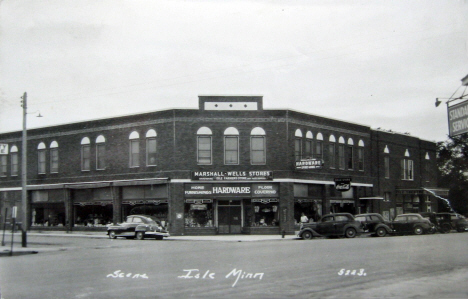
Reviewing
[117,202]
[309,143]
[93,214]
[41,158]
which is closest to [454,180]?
[309,143]

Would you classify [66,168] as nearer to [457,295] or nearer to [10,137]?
[10,137]

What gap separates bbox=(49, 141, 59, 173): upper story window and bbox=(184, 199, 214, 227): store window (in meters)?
13.2

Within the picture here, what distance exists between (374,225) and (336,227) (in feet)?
10.9

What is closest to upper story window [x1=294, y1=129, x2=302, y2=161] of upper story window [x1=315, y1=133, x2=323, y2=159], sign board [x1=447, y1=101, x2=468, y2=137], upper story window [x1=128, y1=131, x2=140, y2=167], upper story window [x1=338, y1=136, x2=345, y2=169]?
upper story window [x1=315, y1=133, x2=323, y2=159]

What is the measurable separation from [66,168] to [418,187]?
33.0 meters

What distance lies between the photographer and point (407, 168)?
170 feet

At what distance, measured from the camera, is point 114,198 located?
40.8m

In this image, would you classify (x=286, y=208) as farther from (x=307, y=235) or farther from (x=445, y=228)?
(x=445, y=228)

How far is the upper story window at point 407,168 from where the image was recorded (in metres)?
51.4

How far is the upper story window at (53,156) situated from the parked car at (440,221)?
2887 cm

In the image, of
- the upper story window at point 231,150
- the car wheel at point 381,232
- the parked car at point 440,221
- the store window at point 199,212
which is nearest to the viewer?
the car wheel at point 381,232
